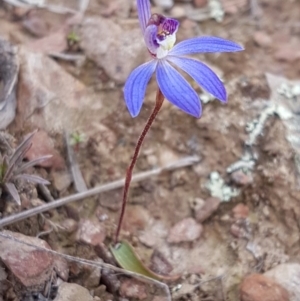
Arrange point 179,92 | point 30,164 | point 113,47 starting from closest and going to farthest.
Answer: point 179,92
point 30,164
point 113,47

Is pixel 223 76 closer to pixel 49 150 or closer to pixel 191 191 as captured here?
pixel 191 191

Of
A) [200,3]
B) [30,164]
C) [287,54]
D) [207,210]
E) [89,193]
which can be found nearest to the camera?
[30,164]

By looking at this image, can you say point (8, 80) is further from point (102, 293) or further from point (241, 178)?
point (241, 178)

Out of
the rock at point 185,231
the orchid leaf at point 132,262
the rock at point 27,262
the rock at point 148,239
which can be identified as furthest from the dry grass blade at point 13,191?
the rock at point 185,231

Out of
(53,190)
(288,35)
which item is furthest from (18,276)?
(288,35)

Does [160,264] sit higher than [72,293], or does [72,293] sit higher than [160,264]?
[72,293]

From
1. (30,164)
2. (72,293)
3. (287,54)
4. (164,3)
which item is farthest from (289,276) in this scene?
(164,3)
